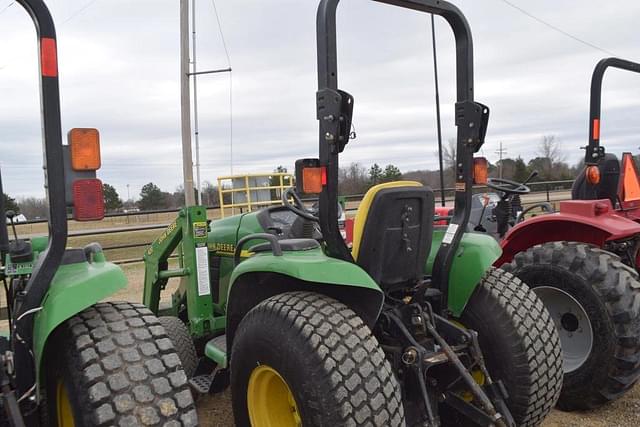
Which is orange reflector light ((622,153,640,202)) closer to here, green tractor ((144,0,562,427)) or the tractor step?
green tractor ((144,0,562,427))

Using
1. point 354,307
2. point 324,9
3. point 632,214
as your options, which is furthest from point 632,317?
point 324,9

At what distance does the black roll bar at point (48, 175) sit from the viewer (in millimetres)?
1858

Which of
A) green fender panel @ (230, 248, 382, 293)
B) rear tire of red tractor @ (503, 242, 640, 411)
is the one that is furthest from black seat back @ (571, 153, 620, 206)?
green fender panel @ (230, 248, 382, 293)

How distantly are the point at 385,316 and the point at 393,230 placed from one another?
1.45ft

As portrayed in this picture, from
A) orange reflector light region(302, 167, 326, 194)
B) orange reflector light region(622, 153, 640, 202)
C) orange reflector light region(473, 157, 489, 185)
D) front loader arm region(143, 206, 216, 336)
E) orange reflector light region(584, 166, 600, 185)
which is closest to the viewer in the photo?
orange reflector light region(302, 167, 326, 194)

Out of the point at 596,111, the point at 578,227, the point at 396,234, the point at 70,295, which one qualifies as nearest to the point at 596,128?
the point at 596,111

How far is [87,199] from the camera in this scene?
6.08ft

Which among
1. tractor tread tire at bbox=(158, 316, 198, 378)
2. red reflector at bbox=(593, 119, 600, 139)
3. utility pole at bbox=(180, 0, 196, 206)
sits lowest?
tractor tread tire at bbox=(158, 316, 198, 378)

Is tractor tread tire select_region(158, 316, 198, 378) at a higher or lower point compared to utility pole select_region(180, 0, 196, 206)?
lower

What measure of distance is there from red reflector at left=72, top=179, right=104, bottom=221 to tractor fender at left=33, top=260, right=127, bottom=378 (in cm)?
24

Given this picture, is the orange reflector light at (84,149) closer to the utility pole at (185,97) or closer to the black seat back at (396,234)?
the black seat back at (396,234)

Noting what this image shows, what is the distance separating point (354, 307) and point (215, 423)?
161 centimetres

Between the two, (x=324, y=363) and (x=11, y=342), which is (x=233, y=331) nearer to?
(x=324, y=363)

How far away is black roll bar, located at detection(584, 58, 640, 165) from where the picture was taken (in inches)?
175
